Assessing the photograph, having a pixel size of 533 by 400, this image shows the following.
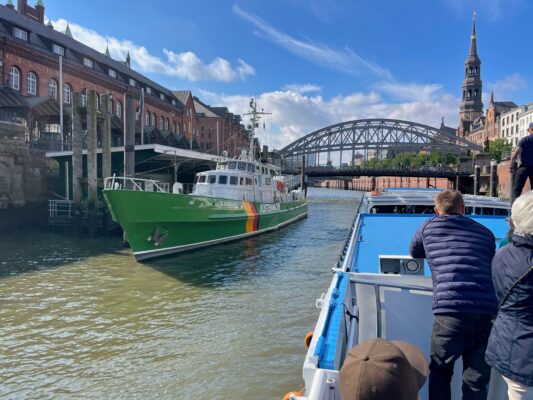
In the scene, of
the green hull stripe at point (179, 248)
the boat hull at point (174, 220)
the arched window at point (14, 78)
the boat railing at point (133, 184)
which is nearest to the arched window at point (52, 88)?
the arched window at point (14, 78)

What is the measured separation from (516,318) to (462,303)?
55 centimetres

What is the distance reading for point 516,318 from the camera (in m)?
2.38

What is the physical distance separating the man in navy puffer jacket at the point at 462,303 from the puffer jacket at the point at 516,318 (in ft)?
1.40

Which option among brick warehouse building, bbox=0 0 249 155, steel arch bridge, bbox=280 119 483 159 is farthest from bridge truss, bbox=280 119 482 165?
brick warehouse building, bbox=0 0 249 155

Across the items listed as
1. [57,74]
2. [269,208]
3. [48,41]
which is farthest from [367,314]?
[48,41]

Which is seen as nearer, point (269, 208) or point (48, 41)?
point (269, 208)

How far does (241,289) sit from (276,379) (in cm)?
A: 484

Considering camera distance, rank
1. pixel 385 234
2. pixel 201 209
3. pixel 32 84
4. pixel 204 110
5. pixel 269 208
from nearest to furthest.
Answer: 1. pixel 385 234
2. pixel 201 209
3. pixel 269 208
4. pixel 32 84
5. pixel 204 110

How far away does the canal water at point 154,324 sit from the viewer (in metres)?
6.06

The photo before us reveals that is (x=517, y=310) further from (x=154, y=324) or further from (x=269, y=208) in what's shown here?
(x=269, y=208)

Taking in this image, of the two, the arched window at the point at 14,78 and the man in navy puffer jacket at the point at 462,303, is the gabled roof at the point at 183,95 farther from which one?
the man in navy puffer jacket at the point at 462,303

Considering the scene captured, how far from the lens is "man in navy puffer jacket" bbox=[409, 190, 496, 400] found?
2922 millimetres

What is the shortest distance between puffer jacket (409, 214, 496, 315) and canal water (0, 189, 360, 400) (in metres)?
3.52

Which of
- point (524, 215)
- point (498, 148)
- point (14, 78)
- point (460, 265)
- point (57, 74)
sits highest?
point (57, 74)
